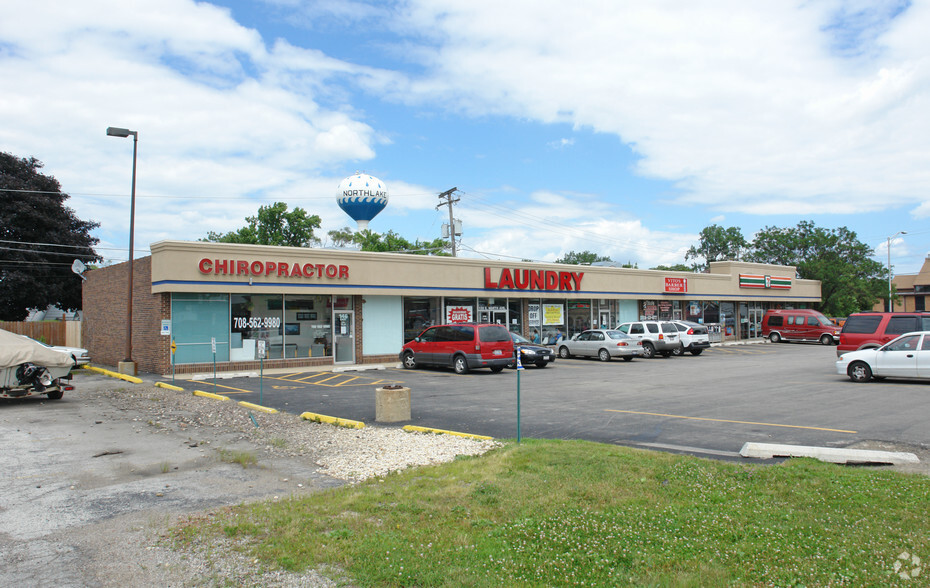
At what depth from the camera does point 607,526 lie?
17.7 ft

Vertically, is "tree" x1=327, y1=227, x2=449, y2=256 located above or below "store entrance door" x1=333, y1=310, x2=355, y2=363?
above

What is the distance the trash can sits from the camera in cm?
1173

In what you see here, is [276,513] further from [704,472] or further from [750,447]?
[750,447]

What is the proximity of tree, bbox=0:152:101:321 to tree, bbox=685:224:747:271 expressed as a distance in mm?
75368

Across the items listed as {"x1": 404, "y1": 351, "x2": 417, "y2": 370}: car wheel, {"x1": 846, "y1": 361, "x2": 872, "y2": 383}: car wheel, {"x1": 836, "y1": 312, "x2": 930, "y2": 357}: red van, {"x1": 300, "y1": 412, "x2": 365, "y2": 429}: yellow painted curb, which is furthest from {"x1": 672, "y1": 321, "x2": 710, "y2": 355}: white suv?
{"x1": 300, "y1": 412, "x2": 365, "y2": 429}: yellow painted curb

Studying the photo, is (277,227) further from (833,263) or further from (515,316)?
(833,263)

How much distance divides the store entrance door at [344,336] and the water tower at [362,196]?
649 inches

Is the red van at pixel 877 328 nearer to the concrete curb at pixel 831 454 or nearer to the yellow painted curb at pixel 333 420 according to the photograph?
the concrete curb at pixel 831 454

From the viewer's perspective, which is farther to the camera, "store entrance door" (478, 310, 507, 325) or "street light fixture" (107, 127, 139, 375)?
"store entrance door" (478, 310, 507, 325)

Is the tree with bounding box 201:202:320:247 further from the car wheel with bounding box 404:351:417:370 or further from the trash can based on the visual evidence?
the trash can

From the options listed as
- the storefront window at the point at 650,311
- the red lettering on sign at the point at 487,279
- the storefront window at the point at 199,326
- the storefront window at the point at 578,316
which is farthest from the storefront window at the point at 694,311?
the storefront window at the point at 199,326

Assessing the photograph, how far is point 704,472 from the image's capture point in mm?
7105

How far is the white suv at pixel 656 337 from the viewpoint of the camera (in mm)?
29344

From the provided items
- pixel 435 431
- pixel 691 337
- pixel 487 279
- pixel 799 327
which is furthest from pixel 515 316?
pixel 435 431
